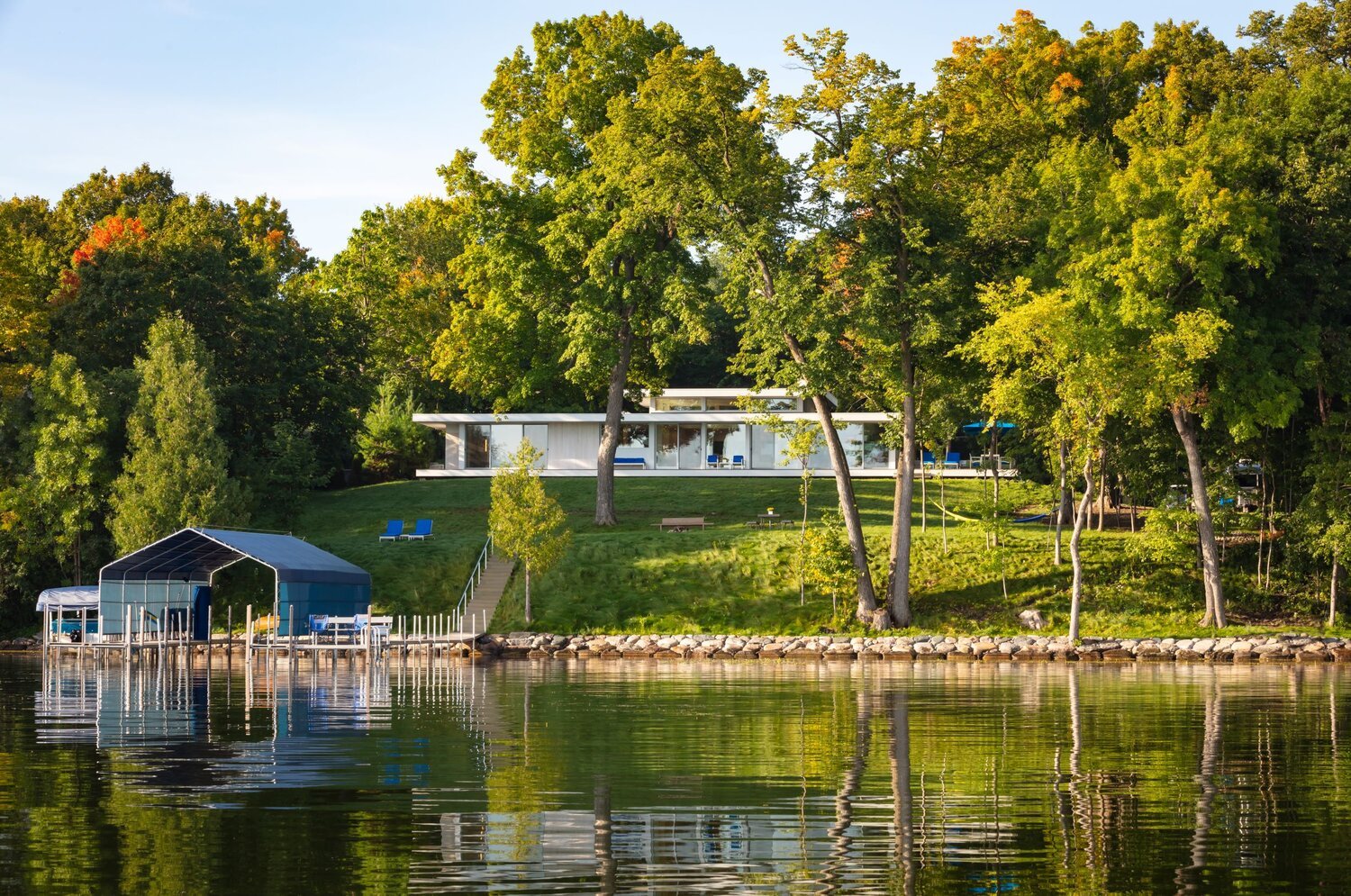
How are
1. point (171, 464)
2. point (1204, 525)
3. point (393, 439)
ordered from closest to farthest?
point (1204, 525) < point (171, 464) < point (393, 439)

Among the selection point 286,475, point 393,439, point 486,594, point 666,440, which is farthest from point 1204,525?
point 393,439

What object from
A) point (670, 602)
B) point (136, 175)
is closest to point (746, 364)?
point (670, 602)

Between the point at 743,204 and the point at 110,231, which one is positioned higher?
the point at 110,231

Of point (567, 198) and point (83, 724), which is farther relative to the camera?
Result: point (567, 198)

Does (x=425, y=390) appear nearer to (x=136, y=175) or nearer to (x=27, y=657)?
(x=136, y=175)

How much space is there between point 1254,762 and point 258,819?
10.0 m

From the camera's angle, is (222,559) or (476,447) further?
(476,447)

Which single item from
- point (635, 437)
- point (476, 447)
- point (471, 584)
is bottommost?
point (471, 584)

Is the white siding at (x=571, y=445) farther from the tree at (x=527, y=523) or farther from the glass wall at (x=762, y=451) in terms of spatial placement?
the tree at (x=527, y=523)

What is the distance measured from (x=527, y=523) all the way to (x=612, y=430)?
10115 millimetres

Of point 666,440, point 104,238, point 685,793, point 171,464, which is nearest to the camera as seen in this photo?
point 685,793

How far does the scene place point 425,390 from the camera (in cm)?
7412

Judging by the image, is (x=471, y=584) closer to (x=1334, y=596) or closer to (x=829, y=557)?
(x=829, y=557)

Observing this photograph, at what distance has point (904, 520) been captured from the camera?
4191 centimetres
